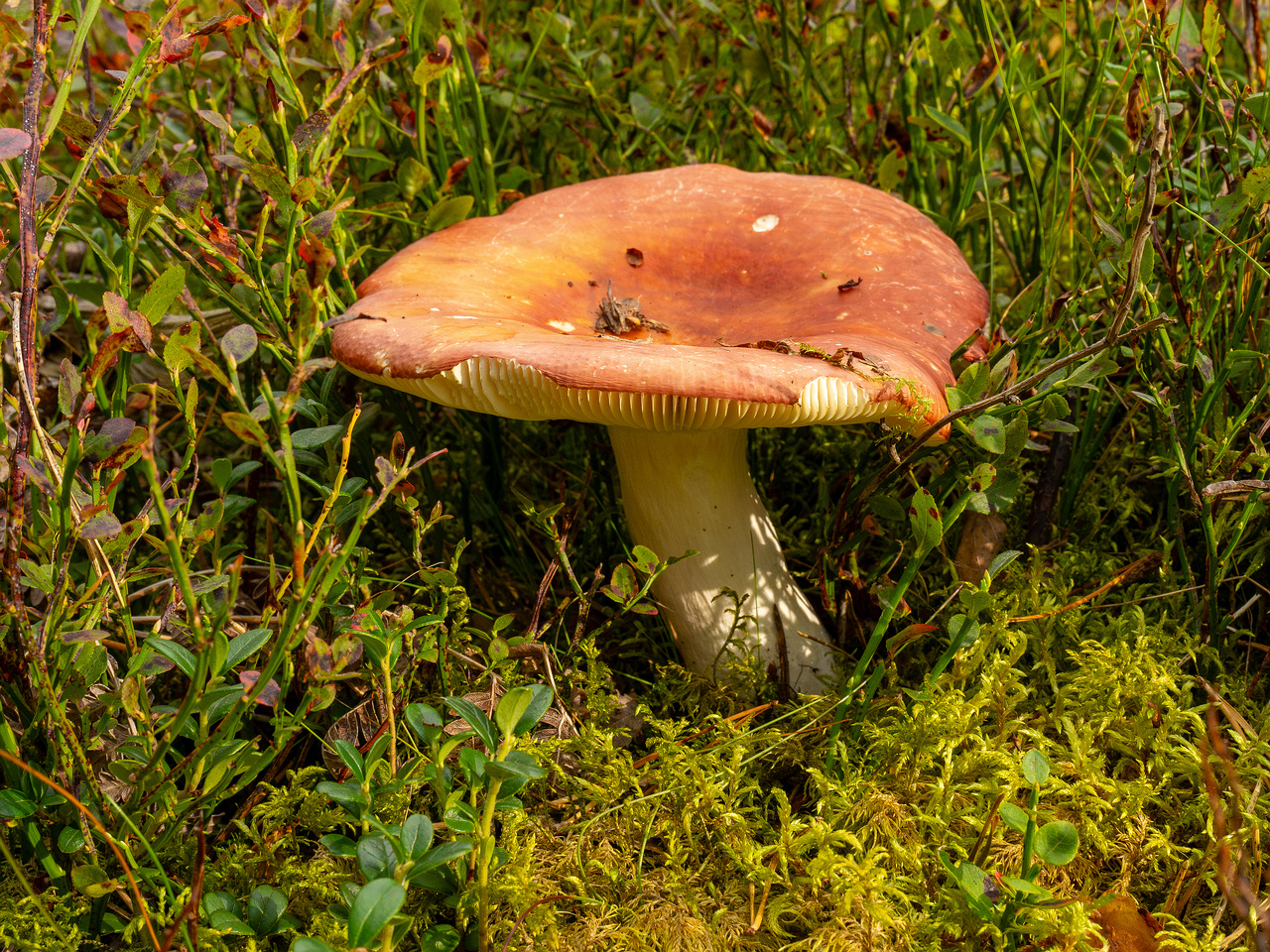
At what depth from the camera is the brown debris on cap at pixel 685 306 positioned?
4.44 feet

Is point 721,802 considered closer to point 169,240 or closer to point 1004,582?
point 1004,582

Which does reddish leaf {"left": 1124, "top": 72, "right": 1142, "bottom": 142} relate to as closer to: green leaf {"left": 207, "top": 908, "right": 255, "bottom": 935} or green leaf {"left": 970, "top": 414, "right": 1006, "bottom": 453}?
green leaf {"left": 970, "top": 414, "right": 1006, "bottom": 453}

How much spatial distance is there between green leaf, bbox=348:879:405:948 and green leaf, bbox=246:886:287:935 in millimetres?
323

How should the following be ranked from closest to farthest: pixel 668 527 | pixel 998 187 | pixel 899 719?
pixel 899 719, pixel 668 527, pixel 998 187

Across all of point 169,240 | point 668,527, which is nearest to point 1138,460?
point 668,527

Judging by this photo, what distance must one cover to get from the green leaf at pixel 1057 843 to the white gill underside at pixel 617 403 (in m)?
0.62

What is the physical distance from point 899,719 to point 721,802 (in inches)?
14.4

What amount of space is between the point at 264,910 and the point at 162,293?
84 cm

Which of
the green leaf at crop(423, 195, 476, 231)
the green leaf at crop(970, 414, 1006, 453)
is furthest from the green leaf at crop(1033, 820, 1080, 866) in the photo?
the green leaf at crop(423, 195, 476, 231)

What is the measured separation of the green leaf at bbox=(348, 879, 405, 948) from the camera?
0.98m

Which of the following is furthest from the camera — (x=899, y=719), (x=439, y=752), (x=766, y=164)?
(x=766, y=164)

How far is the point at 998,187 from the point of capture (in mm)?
2342

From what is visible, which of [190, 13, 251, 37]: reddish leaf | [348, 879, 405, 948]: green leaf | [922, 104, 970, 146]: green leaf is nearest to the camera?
[348, 879, 405, 948]: green leaf

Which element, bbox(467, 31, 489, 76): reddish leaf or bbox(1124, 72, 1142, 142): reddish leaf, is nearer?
bbox(1124, 72, 1142, 142): reddish leaf
